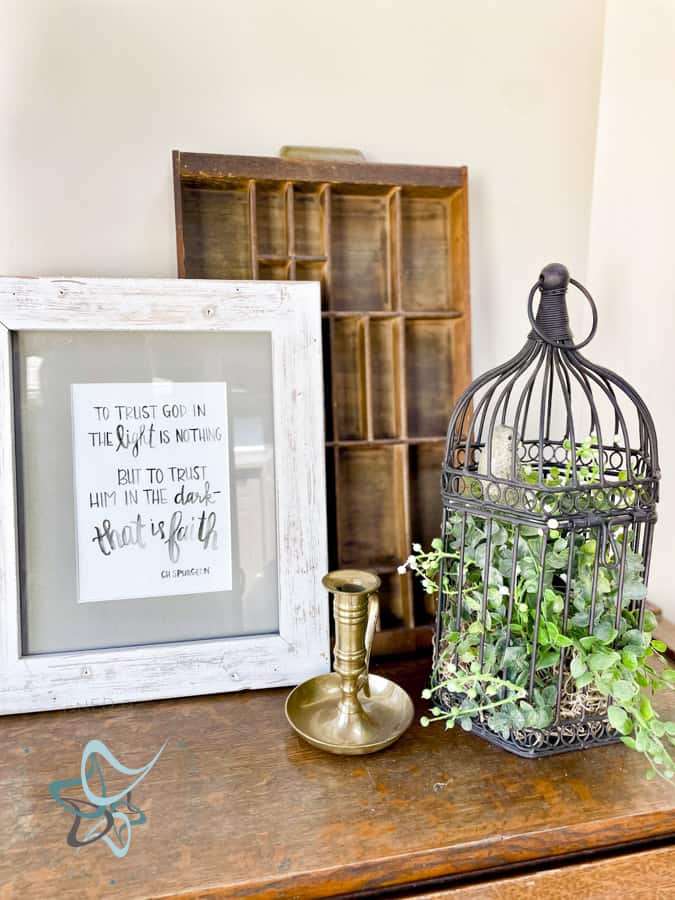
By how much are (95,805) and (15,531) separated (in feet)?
1.18

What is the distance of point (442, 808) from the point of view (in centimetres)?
66

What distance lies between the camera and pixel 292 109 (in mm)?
991

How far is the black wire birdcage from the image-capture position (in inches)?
28.4

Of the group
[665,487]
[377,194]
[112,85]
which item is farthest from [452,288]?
[112,85]

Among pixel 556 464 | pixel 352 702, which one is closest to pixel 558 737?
pixel 352 702

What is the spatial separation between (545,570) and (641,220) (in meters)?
0.67

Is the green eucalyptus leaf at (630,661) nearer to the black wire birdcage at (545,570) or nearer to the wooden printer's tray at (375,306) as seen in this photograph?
the black wire birdcage at (545,570)

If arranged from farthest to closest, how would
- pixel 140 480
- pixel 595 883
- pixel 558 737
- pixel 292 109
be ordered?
pixel 292 109, pixel 140 480, pixel 558 737, pixel 595 883

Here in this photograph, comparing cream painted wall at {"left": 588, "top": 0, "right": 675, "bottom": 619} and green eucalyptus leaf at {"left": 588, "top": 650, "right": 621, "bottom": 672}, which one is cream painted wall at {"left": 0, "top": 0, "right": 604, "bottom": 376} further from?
green eucalyptus leaf at {"left": 588, "top": 650, "right": 621, "bottom": 672}

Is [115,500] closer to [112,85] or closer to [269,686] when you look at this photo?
[269,686]

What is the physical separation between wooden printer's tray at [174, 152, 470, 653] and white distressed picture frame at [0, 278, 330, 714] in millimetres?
99
